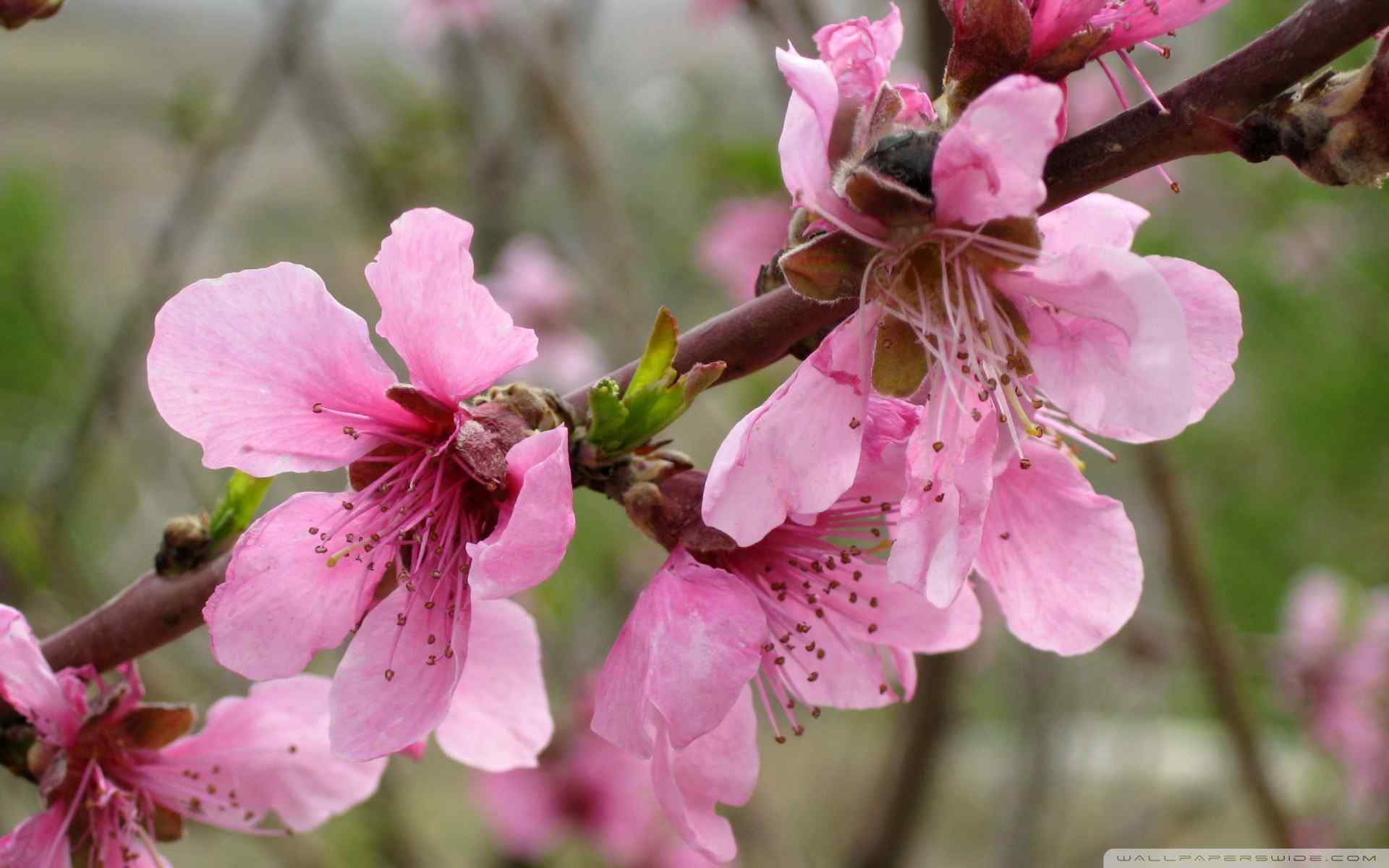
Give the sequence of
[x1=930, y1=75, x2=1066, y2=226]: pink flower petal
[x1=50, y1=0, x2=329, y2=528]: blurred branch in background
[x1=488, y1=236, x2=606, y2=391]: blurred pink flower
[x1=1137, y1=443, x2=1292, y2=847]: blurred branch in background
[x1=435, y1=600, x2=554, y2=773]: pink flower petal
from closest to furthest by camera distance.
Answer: [x1=930, y1=75, x2=1066, y2=226]: pink flower petal < [x1=435, y1=600, x2=554, y2=773]: pink flower petal < [x1=1137, y1=443, x2=1292, y2=847]: blurred branch in background < [x1=50, y1=0, x2=329, y2=528]: blurred branch in background < [x1=488, y1=236, x2=606, y2=391]: blurred pink flower

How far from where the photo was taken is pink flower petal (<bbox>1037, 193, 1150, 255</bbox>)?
0.61 m

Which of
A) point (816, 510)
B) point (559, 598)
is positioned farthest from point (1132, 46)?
point (559, 598)

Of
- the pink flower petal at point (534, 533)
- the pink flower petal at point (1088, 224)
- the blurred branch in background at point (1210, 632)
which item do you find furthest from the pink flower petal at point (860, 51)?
the blurred branch in background at point (1210, 632)

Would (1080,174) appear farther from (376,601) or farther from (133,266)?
(133,266)

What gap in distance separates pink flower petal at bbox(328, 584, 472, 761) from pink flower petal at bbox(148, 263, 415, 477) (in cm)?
9

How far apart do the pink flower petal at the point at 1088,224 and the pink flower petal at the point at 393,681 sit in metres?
0.36

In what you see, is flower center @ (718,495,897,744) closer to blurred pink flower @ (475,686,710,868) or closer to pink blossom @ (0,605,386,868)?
pink blossom @ (0,605,386,868)

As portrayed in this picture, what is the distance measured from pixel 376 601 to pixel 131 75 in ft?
11.5

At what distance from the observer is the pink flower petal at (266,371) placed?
56 centimetres

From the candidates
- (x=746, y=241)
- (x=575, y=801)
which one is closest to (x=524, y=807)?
(x=575, y=801)

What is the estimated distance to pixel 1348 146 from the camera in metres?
0.50

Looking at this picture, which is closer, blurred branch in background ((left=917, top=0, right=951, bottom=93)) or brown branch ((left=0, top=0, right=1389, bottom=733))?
brown branch ((left=0, top=0, right=1389, bottom=733))

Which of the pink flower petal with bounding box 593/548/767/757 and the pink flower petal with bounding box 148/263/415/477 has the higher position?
the pink flower petal with bounding box 148/263/415/477

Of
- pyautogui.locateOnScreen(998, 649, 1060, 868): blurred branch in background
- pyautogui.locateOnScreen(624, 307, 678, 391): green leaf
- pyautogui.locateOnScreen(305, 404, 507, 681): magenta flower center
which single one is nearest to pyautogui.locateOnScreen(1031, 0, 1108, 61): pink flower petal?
pyautogui.locateOnScreen(624, 307, 678, 391): green leaf
